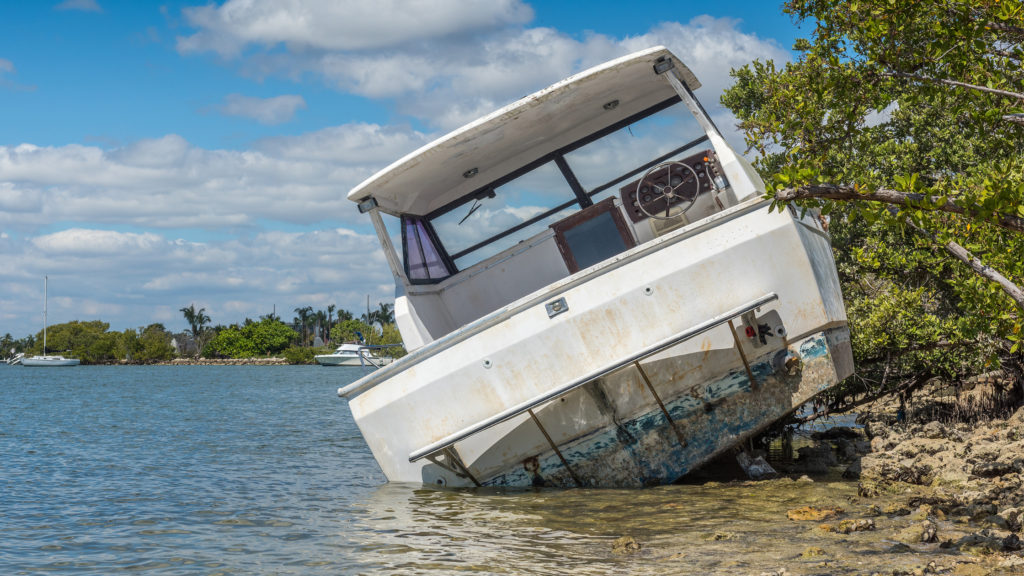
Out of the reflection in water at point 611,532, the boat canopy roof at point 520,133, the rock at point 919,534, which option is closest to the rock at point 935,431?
the reflection in water at point 611,532

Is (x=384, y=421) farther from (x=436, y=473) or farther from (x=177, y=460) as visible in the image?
(x=177, y=460)

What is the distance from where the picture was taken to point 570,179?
1040 centimetres

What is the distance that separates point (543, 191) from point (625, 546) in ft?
15.9

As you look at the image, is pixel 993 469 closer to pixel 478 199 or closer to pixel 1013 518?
pixel 1013 518

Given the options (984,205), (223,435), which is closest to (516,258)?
(984,205)

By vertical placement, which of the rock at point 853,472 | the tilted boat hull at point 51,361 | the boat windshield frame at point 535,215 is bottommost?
the rock at point 853,472

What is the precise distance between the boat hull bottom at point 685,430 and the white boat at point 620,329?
0.05 ft

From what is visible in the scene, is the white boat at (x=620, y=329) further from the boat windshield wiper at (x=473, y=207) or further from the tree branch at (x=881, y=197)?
the tree branch at (x=881, y=197)

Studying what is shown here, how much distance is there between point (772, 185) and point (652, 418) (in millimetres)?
3542

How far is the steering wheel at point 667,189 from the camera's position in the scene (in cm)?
955

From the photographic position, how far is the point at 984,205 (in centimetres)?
470

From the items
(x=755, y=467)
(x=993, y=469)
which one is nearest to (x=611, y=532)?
(x=755, y=467)

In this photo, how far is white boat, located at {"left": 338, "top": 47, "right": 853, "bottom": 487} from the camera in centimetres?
772

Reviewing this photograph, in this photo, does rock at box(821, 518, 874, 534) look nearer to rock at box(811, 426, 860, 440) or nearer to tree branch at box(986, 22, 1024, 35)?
tree branch at box(986, 22, 1024, 35)
